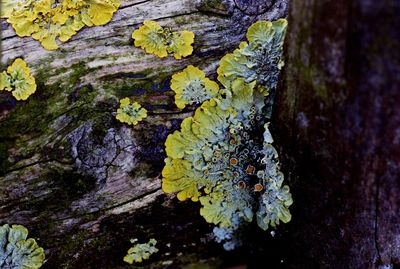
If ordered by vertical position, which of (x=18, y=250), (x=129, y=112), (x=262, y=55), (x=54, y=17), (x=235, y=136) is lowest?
(x=18, y=250)

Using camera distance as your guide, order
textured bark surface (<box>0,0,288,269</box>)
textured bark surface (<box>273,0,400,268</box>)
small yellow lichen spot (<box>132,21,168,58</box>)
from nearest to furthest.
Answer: textured bark surface (<box>273,0,400,268</box>)
textured bark surface (<box>0,0,288,269</box>)
small yellow lichen spot (<box>132,21,168,58</box>)

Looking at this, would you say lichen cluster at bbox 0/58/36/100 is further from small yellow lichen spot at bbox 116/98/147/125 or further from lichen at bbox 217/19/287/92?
lichen at bbox 217/19/287/92

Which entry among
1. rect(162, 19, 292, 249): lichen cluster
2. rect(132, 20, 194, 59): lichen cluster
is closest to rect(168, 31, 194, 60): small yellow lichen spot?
rect(132, 20, 194, 59): lichen cluster

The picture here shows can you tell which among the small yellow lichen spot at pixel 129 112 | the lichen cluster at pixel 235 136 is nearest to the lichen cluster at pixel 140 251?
the lichen cluster at pixel 235 136

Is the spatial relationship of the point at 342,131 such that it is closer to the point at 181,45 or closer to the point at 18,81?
the point at 181,45

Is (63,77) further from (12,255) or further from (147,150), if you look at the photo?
(12,255)

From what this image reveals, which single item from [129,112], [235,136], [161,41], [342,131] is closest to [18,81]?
[129,112]
